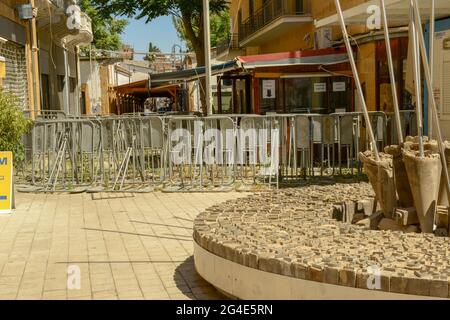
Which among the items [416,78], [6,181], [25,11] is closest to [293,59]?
[25,11]

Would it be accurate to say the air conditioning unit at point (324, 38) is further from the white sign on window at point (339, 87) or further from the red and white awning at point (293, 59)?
the red and white awning at point (293, 59)

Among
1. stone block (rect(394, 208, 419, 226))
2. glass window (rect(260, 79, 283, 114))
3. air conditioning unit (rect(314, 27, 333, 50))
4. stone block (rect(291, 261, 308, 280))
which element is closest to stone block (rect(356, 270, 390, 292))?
stone block (rect(291, 261, 308, 280))

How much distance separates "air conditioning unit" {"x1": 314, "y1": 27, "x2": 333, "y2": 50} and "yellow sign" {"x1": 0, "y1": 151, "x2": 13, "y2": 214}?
11.9m

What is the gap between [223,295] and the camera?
5.38 meters

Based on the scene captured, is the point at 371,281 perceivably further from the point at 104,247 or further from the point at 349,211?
the point at 104,247

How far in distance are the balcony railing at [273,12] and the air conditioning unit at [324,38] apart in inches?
147

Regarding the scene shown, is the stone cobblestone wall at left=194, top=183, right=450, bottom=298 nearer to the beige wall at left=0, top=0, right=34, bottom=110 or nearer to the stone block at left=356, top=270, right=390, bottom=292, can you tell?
the stone block at left=356, top=270, right=390, bottom=292

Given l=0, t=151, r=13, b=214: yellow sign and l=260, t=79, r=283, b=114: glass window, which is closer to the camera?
l=0, t=151, r=13, b=214: yellow sign

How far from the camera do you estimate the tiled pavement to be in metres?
5.75

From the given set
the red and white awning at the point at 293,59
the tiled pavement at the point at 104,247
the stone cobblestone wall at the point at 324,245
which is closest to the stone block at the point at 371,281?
the stone cobblestone wall at the point at 324,245

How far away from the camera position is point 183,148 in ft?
41.0

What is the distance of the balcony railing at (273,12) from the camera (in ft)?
80.8

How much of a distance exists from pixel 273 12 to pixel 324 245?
22900 millimetres
